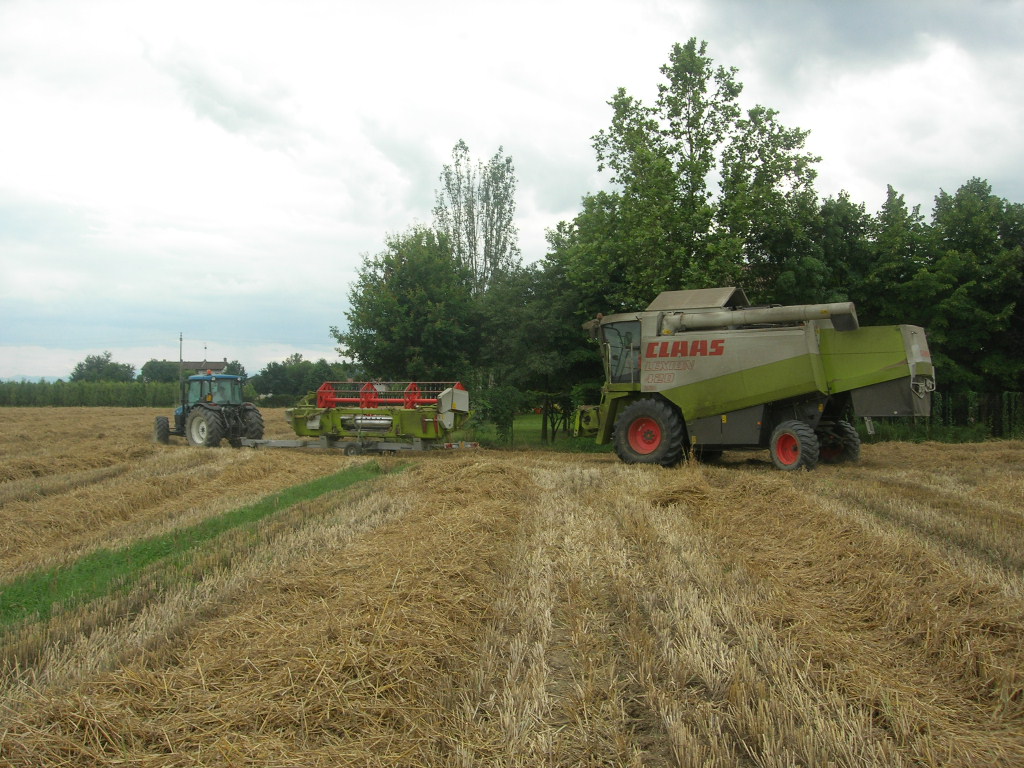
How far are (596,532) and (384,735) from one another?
3982 millimetres

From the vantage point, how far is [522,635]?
158 inches

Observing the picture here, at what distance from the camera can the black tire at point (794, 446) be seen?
11328mm

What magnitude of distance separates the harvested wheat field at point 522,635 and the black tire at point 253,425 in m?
9.81

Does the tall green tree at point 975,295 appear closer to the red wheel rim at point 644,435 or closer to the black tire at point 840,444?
the black tire at point 840,444

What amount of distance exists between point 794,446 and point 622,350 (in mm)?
3639

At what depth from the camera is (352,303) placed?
20.4m

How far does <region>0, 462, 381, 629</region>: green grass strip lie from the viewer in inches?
194

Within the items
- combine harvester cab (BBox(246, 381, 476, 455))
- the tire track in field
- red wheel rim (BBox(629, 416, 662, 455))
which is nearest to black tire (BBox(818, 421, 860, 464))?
red wheel rim (BBox(629, 416, 662, 455))

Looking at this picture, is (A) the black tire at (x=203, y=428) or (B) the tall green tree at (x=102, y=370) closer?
(A) the black tire at (x=203, y=428)

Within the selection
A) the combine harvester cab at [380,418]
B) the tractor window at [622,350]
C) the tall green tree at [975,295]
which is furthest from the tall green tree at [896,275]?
the combine harvester cab at [380,418]

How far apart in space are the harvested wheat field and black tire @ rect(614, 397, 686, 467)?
14.3 feet

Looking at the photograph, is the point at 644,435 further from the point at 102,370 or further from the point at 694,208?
the point at 102,370

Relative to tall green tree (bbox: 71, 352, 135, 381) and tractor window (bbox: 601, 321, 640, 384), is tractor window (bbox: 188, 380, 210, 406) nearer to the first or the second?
tractor window (bbox: 601, 321, 640, 384)

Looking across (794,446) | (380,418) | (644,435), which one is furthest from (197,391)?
(794,446)
